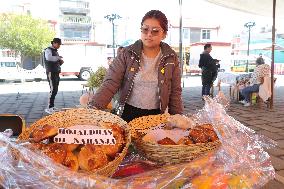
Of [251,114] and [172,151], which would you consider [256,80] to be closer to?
[251,114]

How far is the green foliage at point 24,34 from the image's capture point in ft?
76.5

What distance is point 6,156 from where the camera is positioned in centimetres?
99

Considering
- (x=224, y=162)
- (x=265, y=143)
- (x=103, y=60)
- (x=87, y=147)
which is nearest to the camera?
(x=87, y=147)

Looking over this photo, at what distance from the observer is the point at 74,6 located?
39625 mm

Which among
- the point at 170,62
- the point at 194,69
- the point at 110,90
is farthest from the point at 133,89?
the point at 194,69

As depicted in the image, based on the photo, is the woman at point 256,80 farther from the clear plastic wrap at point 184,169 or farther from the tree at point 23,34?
the tree at point 23,34

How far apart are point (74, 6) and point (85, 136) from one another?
41.0 metres

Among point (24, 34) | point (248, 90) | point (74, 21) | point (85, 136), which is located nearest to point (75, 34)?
point (74, 21)

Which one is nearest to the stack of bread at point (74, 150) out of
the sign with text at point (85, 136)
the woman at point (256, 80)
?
the sign with text at point (85, 136)

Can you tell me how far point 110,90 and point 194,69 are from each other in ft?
74.2

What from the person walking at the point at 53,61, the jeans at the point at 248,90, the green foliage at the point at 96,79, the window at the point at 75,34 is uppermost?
the window at the point at 75,34

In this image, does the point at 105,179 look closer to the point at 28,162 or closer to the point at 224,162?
the point at 28,162

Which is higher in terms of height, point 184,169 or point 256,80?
point 256,80

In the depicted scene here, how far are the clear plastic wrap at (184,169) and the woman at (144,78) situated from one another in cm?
61
